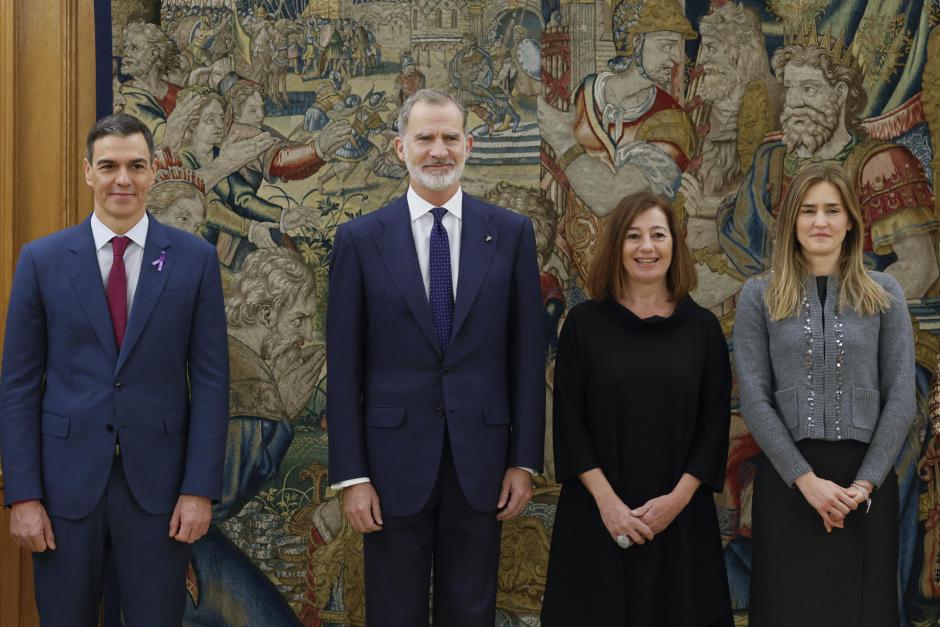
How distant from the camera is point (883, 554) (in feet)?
9.59

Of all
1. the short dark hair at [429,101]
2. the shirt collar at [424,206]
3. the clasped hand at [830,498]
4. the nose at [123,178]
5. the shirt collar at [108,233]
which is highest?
the short dark hair at [429,101]

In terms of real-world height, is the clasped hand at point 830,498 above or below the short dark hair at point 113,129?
below

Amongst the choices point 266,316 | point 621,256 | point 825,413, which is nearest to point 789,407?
point 825,413

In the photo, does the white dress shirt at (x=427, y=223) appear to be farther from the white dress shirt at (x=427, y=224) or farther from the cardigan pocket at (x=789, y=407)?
the cardigan pocket at (x=789, y=407)

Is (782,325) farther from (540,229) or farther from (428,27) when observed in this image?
(428,27)

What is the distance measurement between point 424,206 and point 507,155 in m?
0.92

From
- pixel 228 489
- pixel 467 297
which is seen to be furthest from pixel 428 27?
pixel 228 489

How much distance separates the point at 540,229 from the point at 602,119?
50 cm

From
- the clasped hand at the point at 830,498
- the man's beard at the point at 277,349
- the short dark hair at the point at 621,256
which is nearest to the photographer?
the clasped hand at the point at 830,498

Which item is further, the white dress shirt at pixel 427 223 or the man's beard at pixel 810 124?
the man's beard at pixel 810 124

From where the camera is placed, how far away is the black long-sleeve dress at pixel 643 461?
300cm

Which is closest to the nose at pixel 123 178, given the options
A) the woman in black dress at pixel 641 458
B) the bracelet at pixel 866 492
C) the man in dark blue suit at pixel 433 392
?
the man in dark blue suit at pixel 433 392

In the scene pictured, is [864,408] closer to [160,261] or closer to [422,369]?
[422,369]

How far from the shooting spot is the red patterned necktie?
296 cm
